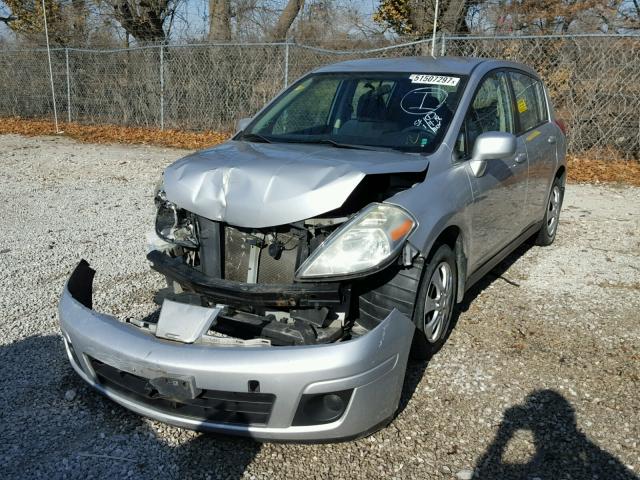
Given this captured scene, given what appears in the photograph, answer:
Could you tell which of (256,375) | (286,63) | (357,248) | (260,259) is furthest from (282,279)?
(286,63)

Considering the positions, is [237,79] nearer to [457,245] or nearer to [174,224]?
[174,224]

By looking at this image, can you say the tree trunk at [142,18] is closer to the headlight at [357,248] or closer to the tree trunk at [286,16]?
the tree trunk at [286,16]

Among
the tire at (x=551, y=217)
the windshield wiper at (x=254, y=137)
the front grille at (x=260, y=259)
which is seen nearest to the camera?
the front grille at (x=260, y=259)

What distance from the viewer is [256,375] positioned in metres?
2.56

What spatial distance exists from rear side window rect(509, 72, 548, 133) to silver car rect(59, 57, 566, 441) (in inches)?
39.7

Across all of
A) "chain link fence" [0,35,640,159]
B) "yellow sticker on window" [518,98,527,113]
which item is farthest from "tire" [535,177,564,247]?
"chain link fence" [0,35,640,159]

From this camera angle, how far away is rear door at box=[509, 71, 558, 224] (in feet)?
16.3

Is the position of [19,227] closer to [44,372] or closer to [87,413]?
[44,372]

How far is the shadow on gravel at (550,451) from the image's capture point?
275 centimetres

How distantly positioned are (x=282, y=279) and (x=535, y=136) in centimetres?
306

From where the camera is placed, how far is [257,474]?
2.73 meters

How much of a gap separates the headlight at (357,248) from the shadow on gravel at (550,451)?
1.05 meters

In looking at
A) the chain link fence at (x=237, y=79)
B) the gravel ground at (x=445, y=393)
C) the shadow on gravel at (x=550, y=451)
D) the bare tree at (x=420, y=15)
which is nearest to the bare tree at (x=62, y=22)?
the chain link fence at (x=237, y=79)

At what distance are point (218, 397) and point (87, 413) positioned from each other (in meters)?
0.91
